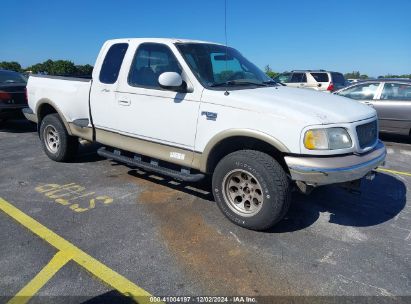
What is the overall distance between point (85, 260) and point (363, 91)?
834 cm

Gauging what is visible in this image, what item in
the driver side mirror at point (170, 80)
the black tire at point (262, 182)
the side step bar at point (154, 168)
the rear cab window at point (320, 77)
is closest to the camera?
the black tire at point (262, 182)

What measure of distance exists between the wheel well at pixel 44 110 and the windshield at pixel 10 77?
4157mm

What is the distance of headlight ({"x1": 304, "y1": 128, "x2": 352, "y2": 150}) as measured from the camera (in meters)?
3.39

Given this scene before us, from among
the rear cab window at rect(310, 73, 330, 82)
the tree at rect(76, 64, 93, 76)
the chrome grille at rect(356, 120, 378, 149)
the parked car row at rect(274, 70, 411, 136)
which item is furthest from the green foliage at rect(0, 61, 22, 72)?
the chrome grille at rect(356, 120, 378, 149)

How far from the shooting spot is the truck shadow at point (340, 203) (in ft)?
13.8

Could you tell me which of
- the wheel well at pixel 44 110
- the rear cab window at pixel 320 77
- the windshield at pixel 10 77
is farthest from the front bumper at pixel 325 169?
the rear cab window at pixel 320 77

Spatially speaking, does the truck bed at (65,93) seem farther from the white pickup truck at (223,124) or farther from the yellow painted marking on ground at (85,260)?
the yellow painted marking on ground at (85,260)

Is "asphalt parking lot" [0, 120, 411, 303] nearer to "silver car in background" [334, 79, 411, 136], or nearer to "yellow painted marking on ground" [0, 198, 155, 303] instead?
"yellow painted marking on ground" [0, 198, 155, 303]

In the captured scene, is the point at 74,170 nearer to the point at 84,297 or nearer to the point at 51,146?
the point at 51,146

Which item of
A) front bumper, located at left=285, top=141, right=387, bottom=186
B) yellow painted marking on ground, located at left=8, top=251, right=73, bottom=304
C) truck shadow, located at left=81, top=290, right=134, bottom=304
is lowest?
truck shadow, located at left=81, top=290, right=134, bottom=304

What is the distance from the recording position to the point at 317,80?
51.1 feet

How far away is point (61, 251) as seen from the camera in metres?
3.43

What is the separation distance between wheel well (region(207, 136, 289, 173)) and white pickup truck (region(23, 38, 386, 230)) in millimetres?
12

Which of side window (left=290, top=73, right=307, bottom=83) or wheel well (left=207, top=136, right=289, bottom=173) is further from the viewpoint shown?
side window (left=290, top=73, right=307, bottom=83)
